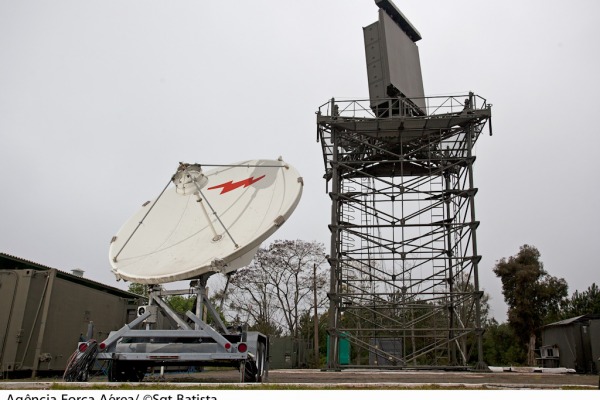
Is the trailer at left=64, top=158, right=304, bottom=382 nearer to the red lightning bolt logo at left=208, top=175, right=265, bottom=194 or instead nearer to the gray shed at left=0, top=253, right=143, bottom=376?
the red lightning bolt logo at left=208, top=175, right=265, bottom=194

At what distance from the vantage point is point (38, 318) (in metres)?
16.5

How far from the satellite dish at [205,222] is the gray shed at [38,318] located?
308cm

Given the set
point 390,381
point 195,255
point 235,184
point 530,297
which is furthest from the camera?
point 530,297

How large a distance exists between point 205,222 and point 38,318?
6180 mm

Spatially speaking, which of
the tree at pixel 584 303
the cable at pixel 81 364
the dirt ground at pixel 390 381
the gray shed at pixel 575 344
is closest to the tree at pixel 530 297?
the tree at pixel 584 303

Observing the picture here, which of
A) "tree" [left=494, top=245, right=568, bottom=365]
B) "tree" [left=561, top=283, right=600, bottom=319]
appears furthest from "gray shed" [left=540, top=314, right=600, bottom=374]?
"tree" [left=561, top=283, right=600, bottom=319]

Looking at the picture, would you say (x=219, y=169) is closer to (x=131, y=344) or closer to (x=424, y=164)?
(x=131, y=344)

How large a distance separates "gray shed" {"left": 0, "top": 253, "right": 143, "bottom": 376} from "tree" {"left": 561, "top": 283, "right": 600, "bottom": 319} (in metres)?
44.1

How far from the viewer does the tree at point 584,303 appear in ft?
167

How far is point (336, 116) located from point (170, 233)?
13.5m

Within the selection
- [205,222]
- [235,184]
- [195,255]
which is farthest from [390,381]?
[235,184]

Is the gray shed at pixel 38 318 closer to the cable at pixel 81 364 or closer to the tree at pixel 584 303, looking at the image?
the cable at pixel 81 364

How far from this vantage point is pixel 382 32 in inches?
1093

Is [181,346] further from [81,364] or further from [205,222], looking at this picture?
[205,222]
